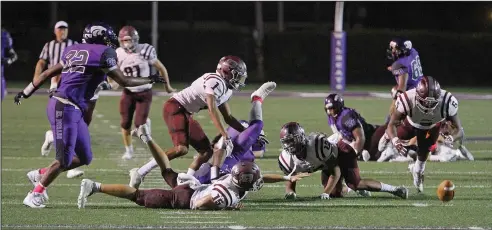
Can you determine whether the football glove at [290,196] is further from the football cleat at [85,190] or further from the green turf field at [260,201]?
the football cleat at [85,190]

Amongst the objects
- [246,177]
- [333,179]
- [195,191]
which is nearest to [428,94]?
[333,179]

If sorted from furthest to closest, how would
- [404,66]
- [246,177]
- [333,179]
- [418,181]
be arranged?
[404,66] < [418,181] < [333,179] < [246,177]

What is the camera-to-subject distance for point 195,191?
877 centimetres

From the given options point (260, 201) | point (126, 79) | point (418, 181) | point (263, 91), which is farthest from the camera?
point (263, 91)

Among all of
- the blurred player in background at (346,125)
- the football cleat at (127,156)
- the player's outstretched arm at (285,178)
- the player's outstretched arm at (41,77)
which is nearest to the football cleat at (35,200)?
the player's outstretched arm at (41,77)

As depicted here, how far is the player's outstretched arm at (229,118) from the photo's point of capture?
1001 centimetres

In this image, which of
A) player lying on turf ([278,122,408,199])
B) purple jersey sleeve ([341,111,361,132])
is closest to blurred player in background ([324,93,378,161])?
purple jersey sleeve ([341,111,361,132])

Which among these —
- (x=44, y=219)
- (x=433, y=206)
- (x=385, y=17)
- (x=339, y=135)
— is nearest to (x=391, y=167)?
(x=339, y=135)

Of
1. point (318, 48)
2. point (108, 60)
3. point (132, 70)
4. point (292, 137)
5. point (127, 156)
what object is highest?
point (108, 60)

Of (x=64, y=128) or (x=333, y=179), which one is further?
(x=333, y=179)

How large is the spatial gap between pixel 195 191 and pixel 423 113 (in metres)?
2.44

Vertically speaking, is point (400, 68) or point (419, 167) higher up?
point (419, 167)

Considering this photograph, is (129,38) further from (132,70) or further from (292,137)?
(292,137)

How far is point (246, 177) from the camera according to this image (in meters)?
8.48
